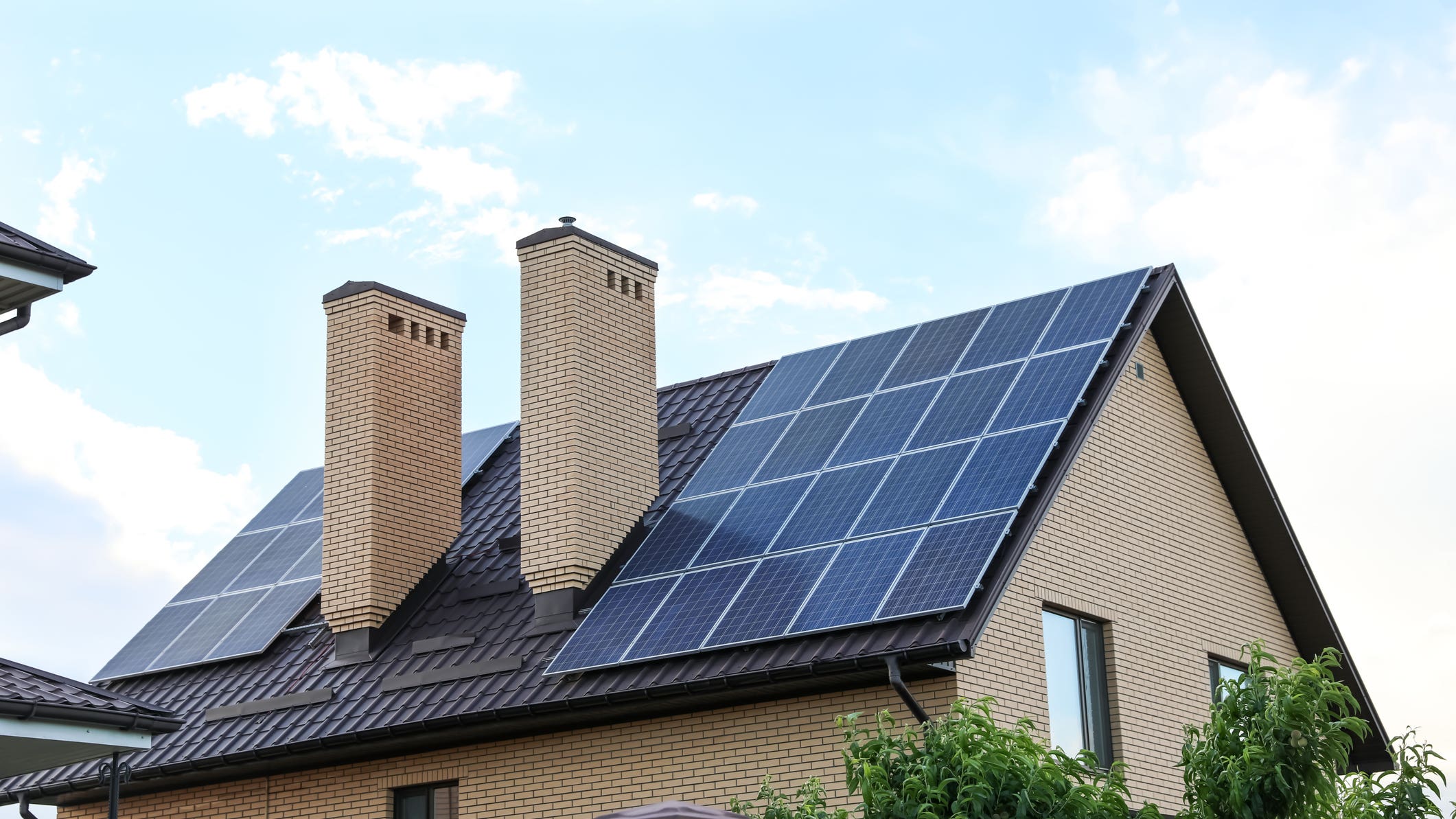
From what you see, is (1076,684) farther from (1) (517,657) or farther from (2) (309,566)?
(2) (309,566)

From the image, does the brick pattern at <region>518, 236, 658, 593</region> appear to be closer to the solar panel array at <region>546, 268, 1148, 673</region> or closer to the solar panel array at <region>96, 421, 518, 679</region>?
the solar panel array at <region>546, 268, 1148, 673</region>

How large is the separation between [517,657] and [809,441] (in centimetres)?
378

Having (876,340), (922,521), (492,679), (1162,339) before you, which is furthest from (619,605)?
(1162,339)

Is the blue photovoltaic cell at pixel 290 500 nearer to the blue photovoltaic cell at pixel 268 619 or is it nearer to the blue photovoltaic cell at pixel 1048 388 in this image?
the blue photovoltaic cell at pixel 268 619

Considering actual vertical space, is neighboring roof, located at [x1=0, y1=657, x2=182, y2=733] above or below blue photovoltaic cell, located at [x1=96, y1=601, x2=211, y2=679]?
below

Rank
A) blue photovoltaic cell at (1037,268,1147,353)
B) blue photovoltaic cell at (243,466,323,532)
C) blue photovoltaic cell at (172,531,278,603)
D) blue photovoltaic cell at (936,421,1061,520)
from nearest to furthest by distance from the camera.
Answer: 1. blue photovoltaic cell at (936,421,1061,520)
2. blue photovoltaic cell at (1037,268,1147,353)
3. blue photovoltaic cell at (172,531,278,603)
4. blue photovoltaic cell at (243,466,323,532)

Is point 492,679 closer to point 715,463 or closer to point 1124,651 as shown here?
point 715,463

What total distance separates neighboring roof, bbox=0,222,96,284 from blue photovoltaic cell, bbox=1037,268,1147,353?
369 inches

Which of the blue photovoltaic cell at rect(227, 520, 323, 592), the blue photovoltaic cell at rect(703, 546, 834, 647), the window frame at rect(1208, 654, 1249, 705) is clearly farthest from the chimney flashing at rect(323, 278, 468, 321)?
the window frame at rect(1208, 654, 1249, 705)

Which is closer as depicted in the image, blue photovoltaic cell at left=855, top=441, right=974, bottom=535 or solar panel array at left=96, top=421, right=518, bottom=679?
blue photovoltaic cell at left=855, top=441, right=974, bottom=535

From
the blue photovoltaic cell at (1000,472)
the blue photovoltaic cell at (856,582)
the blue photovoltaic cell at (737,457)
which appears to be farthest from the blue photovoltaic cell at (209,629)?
the blue photovoltaic cell at (1000,472)

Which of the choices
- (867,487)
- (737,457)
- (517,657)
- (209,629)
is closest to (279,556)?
(209,629)

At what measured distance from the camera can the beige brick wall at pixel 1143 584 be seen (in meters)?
15.1

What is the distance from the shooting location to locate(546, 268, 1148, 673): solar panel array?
48.6ft
